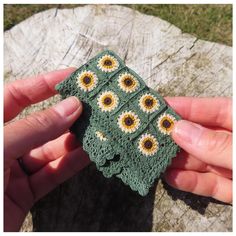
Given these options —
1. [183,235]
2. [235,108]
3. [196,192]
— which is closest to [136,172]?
[196,192]

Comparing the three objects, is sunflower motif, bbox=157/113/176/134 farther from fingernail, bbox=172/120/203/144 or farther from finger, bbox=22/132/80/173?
finger, bbox=22/132/80/173

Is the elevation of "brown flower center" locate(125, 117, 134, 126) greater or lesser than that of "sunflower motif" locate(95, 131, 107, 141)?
greater

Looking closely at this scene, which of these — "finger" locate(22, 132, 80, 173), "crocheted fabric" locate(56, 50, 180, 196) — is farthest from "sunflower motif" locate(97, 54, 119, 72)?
"finger" locate(22, 132, 80, 173)

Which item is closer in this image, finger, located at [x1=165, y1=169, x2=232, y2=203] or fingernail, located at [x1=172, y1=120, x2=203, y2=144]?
fingernail, located at [x1=172, y1=120, x2=203, y2=144]

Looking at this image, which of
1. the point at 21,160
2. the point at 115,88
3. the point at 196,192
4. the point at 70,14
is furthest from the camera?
the point at 70,14

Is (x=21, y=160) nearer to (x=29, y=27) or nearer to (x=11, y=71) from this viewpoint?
(x=11, y=71)

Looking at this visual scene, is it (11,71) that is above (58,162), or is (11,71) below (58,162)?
above
